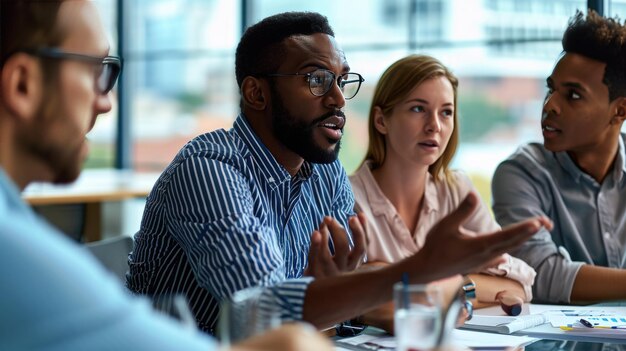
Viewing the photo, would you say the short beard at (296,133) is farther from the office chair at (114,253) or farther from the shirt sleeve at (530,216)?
the shirt sleeve at (530,216)

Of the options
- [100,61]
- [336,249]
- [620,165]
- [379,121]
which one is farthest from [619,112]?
[100,61]

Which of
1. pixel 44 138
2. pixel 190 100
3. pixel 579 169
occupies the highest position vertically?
pixel 44 138

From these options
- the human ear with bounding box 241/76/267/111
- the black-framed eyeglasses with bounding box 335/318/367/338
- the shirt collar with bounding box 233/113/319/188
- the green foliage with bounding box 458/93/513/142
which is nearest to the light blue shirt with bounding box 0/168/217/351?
the black-framed eyeglasses with bounding box 335/318/367/338

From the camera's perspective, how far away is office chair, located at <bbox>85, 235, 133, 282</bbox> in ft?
7.43

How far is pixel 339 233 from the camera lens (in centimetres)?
176

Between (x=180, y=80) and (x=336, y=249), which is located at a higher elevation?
(x=336, y=249)

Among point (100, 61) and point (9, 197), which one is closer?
point (9, 197)

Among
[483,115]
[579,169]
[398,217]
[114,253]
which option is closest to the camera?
[114,253]

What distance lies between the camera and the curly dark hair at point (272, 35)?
2.20 meters

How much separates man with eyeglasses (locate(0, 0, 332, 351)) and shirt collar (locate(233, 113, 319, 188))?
588 millimetres

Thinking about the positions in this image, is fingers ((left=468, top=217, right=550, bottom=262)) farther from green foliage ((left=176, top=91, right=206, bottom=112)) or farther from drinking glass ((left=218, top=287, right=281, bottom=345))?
green foliage ((left=176, top=91, right=206, bottom=112))

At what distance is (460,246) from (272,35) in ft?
3.08

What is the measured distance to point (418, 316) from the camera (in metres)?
1.24

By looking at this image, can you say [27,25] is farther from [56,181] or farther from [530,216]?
[530,216]
